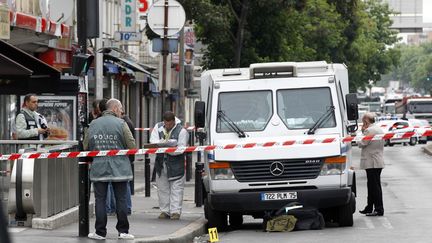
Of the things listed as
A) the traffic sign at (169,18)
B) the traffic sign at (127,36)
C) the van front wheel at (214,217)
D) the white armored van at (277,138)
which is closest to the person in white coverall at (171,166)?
the white armored van at (277,138)

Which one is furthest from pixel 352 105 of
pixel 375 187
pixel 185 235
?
pixel 185 235

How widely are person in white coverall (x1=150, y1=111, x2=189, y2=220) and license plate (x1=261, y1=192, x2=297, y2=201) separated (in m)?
1.70

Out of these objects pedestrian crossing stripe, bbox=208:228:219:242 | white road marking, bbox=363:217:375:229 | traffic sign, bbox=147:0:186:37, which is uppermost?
traffic sign, bbox=147:0:186:37

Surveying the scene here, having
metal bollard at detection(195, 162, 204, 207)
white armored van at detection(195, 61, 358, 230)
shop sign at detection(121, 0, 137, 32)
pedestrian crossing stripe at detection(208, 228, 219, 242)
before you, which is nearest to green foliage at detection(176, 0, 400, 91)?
shop sign at detection(121, 0, 137, 32)

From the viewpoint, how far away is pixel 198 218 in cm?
1842

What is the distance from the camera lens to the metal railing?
14.7 m

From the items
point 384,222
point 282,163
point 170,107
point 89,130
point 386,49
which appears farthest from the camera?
point 386,49

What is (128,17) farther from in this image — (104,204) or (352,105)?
(104,204)

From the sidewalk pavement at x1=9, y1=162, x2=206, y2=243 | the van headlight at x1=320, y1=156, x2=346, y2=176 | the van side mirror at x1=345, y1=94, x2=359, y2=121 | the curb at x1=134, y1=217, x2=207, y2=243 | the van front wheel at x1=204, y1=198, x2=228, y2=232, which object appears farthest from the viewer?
the van side mirror at x1=345, y1=94, x2=359, y2=121

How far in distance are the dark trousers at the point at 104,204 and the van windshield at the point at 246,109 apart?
12.3 feet

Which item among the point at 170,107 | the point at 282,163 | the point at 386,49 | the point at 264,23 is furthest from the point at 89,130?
the point at 386,49

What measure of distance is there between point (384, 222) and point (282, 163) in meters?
2.11

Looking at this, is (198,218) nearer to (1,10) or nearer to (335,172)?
(335,172)

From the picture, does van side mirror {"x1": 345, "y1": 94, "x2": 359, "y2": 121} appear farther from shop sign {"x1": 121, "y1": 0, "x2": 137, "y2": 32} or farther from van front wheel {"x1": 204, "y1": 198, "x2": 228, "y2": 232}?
shop sign {"x1": 121, "y1": 0, "x2": 137, "y2": 32}
